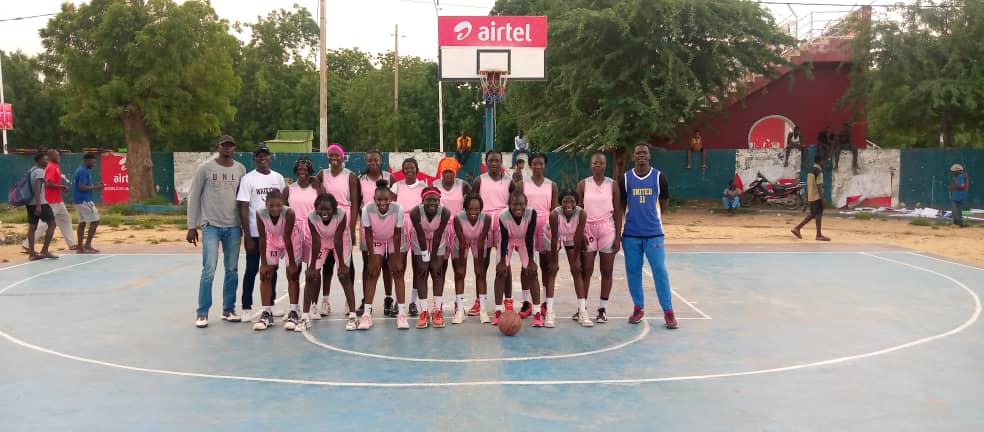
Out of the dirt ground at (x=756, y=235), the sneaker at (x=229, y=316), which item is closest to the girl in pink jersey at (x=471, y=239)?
the sneaker at (x=229, y=316)

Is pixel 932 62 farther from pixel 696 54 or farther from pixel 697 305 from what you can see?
pixel 697 305

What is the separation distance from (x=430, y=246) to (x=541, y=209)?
127 centimetres

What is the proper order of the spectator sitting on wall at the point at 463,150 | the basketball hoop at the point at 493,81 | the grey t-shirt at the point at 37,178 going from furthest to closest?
the spectator sitting on wall at the point at 463,150
the basketball hoop at the point at 493,81
the grey t-shirt at the point at 37,178

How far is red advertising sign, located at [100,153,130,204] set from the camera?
27.0 m

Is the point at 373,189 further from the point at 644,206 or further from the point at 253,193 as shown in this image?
the point at 644,206

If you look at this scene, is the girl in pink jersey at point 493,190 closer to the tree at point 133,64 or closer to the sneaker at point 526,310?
the sneaker at point 526,310

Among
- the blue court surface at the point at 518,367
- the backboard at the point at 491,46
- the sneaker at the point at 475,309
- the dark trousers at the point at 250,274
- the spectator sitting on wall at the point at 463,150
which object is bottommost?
the blue court surface at the point at 518,367

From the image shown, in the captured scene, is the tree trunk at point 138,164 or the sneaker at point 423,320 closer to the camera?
the sneaker at point 423,320

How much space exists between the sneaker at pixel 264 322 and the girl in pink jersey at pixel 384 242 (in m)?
0.97

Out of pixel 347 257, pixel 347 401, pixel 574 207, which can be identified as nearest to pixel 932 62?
pixel 574 207

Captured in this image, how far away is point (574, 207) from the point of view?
848 centimetres

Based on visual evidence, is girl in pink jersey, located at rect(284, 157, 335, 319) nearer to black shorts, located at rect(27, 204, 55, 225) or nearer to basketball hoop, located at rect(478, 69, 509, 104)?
black shorts, located at rect(27, 204, 55, 225)

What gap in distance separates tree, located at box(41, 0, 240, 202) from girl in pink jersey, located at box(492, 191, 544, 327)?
2111 centimetres

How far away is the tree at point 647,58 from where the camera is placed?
23.6 m
